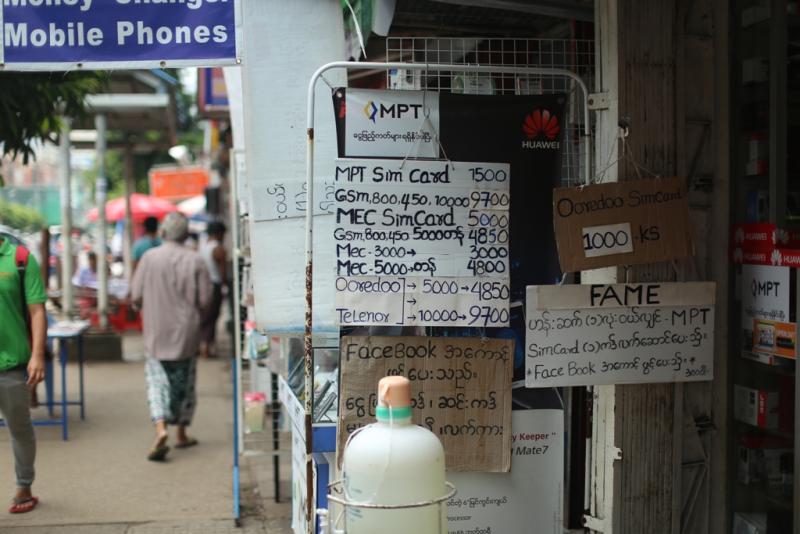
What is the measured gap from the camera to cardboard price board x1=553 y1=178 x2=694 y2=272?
4.00 m

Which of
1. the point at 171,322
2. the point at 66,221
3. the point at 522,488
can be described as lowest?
the point at 522,488

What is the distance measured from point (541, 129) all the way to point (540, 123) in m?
0.03

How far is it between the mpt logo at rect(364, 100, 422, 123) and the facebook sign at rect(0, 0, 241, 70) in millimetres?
832

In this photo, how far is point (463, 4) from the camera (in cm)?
464

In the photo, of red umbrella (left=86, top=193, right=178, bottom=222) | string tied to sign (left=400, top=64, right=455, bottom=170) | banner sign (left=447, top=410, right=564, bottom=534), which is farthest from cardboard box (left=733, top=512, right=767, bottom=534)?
red umbrella (left=86, top=193, right=178, bottom=222)

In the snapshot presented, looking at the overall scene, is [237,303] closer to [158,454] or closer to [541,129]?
[158,454]

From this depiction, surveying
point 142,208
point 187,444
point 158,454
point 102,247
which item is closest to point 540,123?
point 158,454

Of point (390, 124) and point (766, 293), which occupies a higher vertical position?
point (390, 124)

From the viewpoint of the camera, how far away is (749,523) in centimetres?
438

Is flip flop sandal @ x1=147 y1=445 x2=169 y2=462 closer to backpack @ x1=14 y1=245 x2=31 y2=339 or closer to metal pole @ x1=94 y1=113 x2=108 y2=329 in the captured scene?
Result: backpack @ x1=14 y1=245 x2=31 y2=339

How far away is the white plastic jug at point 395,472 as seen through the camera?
10.5 ft

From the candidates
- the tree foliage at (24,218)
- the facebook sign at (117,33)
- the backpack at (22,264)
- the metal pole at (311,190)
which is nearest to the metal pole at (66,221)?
the backpack at (22,264)

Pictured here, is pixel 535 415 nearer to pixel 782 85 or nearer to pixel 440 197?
pixel 440 197

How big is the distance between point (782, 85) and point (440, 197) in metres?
1.59
